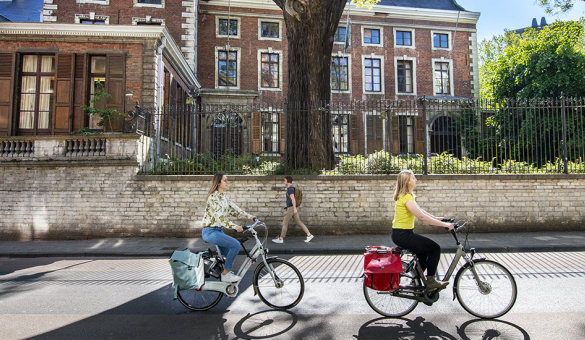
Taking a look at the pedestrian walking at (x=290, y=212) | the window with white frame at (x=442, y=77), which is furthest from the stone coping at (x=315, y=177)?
the window with white frame at (x=442, y=77)

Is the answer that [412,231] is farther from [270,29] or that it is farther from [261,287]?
[270,29]

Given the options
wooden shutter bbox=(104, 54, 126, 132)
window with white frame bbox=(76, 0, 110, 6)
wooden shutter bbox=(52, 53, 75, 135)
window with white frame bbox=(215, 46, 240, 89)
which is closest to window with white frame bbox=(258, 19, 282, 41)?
window with white frame bbox=(215, 46, 240, 89)

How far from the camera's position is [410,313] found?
433cm

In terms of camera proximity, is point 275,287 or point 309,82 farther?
point 309,82

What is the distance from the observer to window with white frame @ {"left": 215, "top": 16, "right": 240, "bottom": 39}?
71.9ft

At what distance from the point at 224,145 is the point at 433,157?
6.17 meters

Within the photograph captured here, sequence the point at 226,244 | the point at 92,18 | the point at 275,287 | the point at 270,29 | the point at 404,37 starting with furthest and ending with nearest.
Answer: the point at 404,37 < the point at 270,29 < the point at 92,18 < the point at 226,244 < the point at 275,287

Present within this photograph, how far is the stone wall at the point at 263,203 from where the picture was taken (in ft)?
33.7

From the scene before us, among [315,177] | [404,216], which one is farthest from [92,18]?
[404,216]

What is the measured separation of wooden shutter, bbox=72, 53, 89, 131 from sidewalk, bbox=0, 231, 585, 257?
472 centimetres

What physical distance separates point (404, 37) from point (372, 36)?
7.16ft

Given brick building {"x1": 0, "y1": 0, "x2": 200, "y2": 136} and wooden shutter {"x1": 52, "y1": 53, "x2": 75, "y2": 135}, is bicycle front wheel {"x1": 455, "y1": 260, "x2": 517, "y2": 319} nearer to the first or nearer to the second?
brick building {"x1": 0, "y1": 0, "x2": 200, "y2": 136}

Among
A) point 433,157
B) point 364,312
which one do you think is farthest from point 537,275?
point 433,157

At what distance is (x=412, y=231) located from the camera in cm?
415
